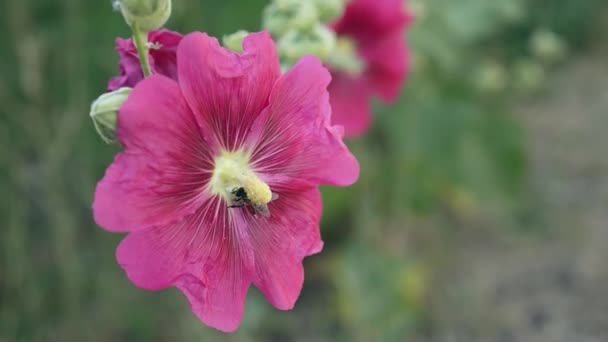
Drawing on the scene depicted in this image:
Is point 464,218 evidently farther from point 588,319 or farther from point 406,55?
point 406,55

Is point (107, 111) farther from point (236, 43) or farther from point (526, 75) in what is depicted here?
point (526, 75)

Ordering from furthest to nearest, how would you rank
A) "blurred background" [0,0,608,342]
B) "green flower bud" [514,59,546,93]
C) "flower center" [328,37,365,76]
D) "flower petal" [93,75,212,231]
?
"green flower bud" [514,59,546,93] → "blurred background" [0,0,608,342] → "flower center" [328,37,365,76] → "flower petal" [93,75,212,231]

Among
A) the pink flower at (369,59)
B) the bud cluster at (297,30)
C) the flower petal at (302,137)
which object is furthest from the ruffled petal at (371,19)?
the flower petal at (302,137)

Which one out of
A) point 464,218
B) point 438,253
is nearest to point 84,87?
point 438,253

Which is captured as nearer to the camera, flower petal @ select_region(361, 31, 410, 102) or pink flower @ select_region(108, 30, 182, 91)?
pink flower @ select_region(108, 30, 182, 91)

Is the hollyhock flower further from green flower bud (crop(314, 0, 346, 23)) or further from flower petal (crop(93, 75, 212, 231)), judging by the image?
green flower bud (crop(314, 0, 346, 23))

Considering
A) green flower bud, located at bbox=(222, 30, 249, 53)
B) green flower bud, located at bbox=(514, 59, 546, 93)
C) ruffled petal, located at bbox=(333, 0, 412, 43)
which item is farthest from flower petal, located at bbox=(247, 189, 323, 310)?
green flower bud, located at bbox=(514, 59, 546, 93)
